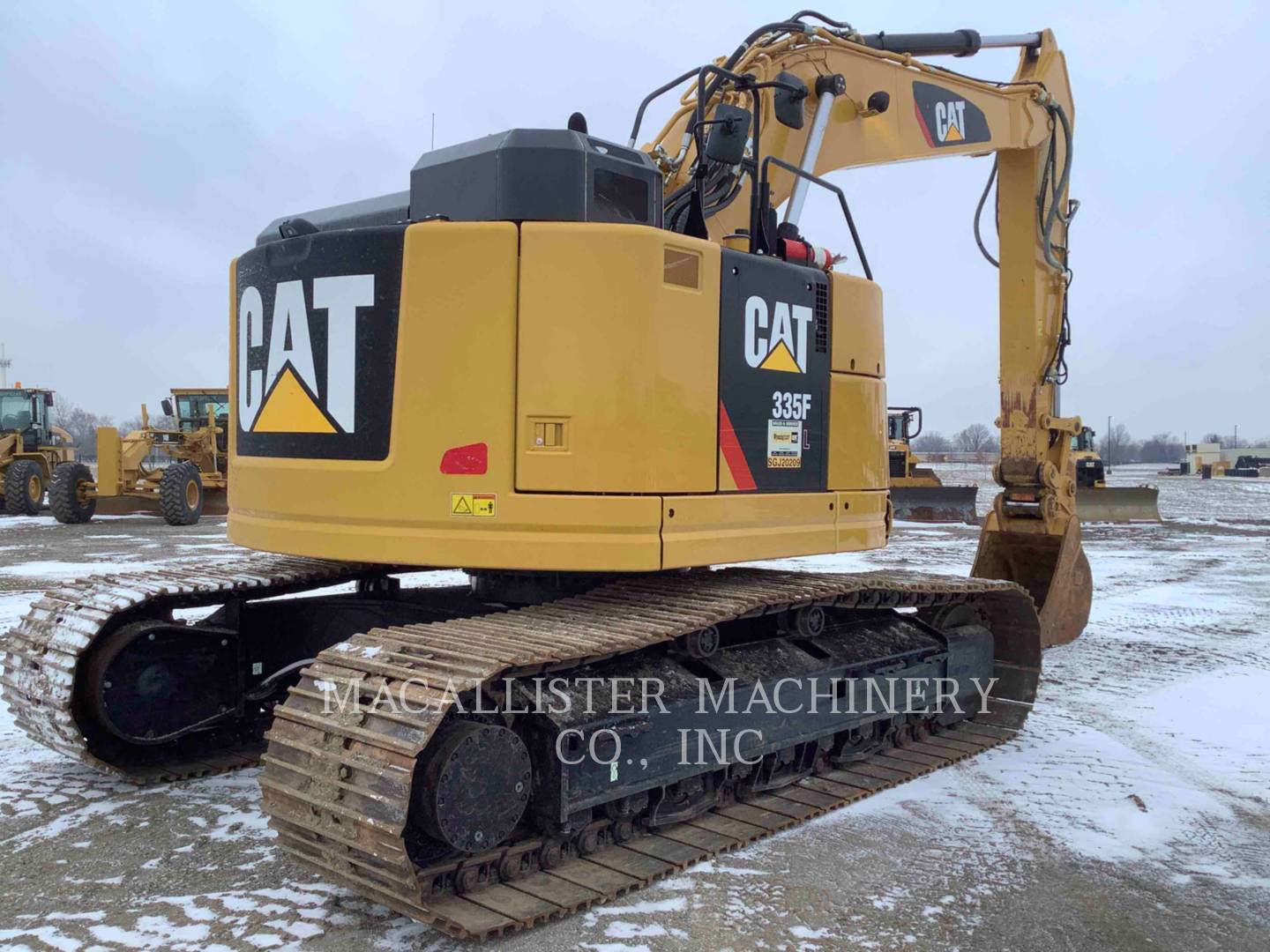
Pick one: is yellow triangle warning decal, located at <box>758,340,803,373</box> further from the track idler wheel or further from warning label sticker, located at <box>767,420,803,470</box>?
the track idler wheel

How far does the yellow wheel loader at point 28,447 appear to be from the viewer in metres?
22.0

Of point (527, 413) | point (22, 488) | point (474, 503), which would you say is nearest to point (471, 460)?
point (474, 503)

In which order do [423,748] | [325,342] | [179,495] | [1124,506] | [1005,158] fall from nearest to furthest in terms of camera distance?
1. [423,748]
2. [325,342]
3. [1005,158]
4. [179,495]
5. [1124,506]

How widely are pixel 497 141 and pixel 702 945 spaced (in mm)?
3149

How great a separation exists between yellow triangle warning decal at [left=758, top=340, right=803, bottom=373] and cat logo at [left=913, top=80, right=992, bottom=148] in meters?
3.66

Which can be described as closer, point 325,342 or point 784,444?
point 325,342

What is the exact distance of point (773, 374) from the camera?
5.01 m

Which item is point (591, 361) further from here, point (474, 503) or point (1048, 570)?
point (1048, 570)

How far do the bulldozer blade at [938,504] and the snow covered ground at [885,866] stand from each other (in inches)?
649

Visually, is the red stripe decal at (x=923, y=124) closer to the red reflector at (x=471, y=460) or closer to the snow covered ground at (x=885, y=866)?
the snow covered ground at (x=885, y=866)

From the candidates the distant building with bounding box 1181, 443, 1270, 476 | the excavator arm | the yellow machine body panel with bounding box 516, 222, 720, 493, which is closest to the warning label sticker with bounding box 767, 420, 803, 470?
the yellow machine body panel with bounding box 516, 222, 720, 493

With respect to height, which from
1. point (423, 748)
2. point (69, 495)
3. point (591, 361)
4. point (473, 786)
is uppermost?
point (591, 361)

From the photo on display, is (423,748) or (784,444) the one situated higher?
(784,444)

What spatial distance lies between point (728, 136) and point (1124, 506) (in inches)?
856
